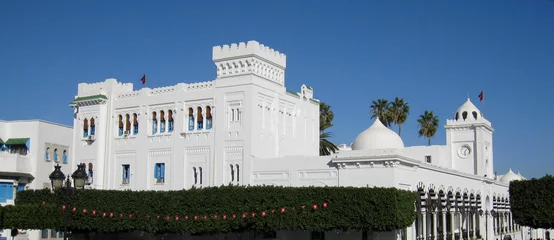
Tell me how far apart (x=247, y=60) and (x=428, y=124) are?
3630 centimetres

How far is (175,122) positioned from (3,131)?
632 inches

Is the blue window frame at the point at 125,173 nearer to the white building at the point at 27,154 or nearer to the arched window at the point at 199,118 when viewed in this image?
the arched window at the point at 199,118

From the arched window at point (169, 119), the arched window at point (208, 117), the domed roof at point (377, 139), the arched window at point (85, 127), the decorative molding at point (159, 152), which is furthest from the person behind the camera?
the arched window at point (85, 127)

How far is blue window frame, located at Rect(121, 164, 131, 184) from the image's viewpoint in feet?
158

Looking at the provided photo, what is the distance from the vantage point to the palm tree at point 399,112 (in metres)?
71.5

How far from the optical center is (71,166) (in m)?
53.8

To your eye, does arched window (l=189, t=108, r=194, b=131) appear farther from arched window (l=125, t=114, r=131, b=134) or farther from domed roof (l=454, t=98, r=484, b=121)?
domed roof (l=454, t=98, r=484, b=121)

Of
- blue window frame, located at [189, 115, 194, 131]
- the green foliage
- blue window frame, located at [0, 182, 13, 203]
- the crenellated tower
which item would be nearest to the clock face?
the green foliage

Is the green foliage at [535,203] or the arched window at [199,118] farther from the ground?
the arched window at [199,118]

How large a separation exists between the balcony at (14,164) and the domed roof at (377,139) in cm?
2568

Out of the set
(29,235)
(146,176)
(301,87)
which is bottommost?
(29,235)

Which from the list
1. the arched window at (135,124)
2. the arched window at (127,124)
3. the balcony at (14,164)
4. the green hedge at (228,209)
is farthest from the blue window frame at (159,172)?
the balcony at (14,164)

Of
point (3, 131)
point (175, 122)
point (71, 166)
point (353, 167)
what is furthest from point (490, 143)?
point (3, 131)

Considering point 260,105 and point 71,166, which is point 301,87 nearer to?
point 260,105
